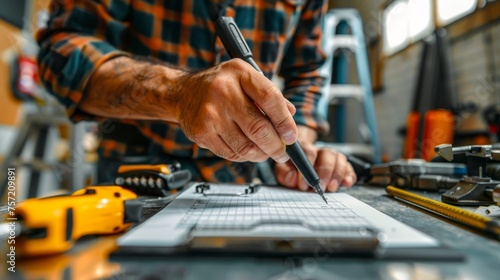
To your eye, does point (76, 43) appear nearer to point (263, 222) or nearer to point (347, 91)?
point (263, 222)

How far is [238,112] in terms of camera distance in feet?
1.25

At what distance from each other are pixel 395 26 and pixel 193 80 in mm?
2316

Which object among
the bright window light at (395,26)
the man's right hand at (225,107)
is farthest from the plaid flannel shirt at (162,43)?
the bright window light at (395,26)

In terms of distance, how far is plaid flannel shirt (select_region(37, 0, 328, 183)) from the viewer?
0.60 meters

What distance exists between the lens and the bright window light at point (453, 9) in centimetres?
167

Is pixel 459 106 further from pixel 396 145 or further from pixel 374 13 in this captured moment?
pixel 374 13

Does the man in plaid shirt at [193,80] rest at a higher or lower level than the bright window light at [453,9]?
lower

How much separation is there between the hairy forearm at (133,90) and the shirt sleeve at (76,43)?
18 millimetres

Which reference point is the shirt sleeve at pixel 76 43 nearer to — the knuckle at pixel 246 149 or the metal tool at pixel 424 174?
the knuckle at pixel 246 149

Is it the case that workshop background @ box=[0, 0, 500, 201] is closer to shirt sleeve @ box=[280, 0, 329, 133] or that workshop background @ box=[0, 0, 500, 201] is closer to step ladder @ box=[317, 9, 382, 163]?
Result: step ladder @ box=[317, 9, 382, 163]

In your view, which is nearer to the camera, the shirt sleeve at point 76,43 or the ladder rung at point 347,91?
the shirt sleeve at point 76,43

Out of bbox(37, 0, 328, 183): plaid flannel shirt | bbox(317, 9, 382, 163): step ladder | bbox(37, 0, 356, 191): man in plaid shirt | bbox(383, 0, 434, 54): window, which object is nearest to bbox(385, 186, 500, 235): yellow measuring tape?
bbox(37, 0, 356, 191): man in plaid shirt

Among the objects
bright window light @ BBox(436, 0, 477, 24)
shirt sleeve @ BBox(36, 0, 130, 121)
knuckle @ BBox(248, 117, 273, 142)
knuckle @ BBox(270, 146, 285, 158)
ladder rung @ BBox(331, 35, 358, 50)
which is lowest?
knuckle @ BBox(270, 146, 285, 158)

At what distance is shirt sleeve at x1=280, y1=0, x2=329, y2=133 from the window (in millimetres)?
1343
